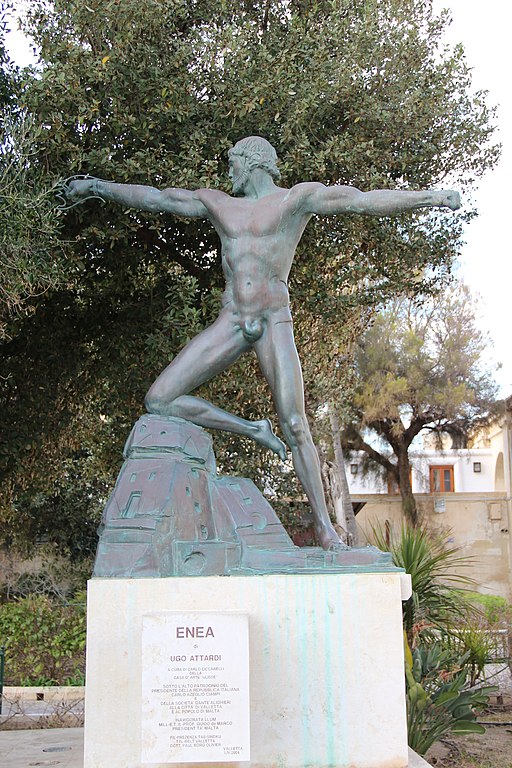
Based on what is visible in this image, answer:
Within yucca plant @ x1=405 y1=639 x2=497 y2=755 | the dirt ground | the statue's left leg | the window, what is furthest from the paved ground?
the window

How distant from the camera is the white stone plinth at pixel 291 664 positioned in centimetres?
439

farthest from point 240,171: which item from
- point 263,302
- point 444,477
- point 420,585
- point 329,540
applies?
point 444,477

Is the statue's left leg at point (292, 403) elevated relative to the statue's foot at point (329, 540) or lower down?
elevated

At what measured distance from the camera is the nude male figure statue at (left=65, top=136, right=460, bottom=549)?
16.9 feet

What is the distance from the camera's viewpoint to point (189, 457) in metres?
5.01

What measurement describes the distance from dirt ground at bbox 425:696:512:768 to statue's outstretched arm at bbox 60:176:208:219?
16.4 ft

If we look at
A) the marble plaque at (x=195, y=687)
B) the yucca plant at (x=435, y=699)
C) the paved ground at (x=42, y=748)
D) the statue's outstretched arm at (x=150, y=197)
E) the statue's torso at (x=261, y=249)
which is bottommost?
the paved ground at (x=42, y=748)

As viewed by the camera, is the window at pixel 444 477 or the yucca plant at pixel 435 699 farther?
the window at pixel 444 477

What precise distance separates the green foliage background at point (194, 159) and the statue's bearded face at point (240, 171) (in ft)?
7.84

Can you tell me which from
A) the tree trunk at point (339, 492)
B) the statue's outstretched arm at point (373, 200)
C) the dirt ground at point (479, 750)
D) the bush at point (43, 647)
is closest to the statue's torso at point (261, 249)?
the statue's outstretched arm at point (373, 200)

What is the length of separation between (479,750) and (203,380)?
4.88 metres

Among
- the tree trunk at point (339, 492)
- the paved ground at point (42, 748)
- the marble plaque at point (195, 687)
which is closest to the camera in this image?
the marble plaque at point (195, 687)

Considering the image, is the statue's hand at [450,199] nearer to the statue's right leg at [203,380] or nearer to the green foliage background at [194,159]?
the statue's right leg at [203,380]

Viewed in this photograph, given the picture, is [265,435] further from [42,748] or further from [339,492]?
[339,492]
